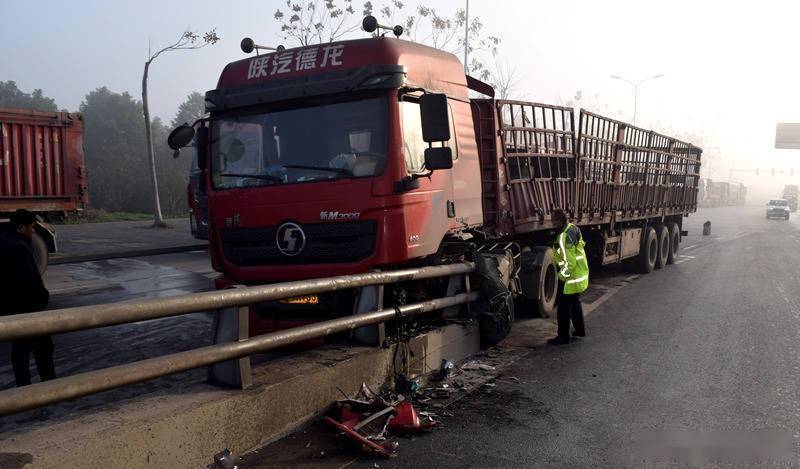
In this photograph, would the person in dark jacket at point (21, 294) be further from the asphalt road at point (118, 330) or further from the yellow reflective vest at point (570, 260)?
the yellow reflective vest at point (570, 260)

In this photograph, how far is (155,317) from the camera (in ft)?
11.0

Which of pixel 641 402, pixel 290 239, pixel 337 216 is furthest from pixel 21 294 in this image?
pixel 641 402

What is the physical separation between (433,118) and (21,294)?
3807 mm

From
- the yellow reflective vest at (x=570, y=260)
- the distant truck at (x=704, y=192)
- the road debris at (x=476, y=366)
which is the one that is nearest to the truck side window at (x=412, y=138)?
the road debris at (x=476, y=366)

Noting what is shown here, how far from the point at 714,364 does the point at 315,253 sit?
4120 millimetres

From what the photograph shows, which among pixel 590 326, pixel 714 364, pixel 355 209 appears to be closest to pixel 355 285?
pixel 355 209

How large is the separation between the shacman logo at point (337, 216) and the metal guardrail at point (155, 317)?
63cm

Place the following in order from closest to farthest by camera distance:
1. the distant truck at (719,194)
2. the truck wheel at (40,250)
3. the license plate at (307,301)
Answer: the license plate at (307,301)
the truck wheel at (40,250)
the distant truck at (719,194)

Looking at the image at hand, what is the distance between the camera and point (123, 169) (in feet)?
183

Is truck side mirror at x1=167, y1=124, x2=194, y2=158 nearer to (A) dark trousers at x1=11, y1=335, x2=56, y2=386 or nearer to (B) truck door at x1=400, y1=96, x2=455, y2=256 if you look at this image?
(A) dark trousers at x1=11, y1=335, x2=56, y2=386

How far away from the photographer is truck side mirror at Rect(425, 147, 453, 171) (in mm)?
5539

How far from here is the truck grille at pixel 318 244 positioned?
5441mm

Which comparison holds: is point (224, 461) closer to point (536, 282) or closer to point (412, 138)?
point (412, 138)

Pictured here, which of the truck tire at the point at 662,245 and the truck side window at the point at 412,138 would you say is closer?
the truck side window at the point at 412,138
